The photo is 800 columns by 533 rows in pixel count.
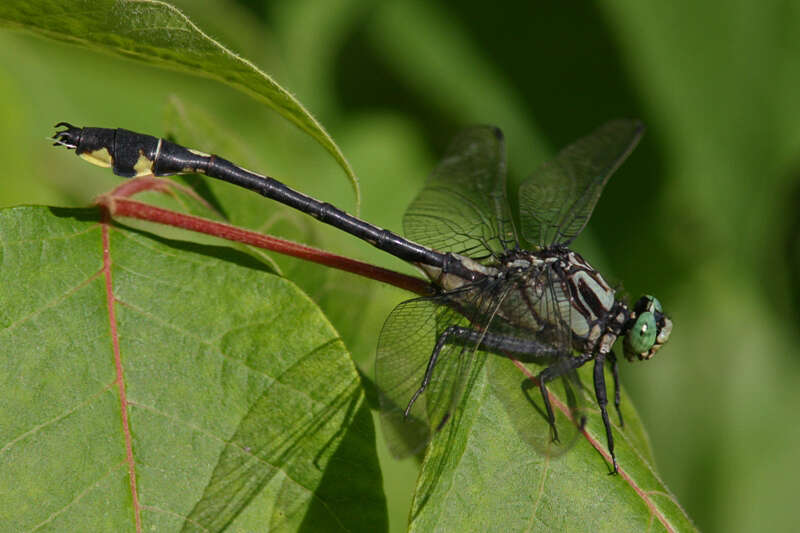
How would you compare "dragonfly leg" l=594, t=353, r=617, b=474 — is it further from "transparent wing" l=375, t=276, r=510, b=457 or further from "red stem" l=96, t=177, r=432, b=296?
"red stem" l=96, t=177, r=432, b=296

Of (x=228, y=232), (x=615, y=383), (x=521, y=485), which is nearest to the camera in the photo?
(x=521, y=485)

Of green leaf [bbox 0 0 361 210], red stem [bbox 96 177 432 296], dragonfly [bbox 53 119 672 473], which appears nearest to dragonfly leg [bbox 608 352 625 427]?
dragonfly [bbox 53 119 672 473]

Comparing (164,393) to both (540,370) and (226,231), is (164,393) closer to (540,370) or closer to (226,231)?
(226,231)

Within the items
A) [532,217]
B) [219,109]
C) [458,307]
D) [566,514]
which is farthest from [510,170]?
[566,514]

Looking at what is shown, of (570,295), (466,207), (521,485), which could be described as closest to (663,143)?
(466,207)

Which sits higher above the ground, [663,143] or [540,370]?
[663,143]

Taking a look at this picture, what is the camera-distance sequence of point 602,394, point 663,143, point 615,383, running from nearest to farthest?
point 602,394 → point 615,383 → point 663,143
